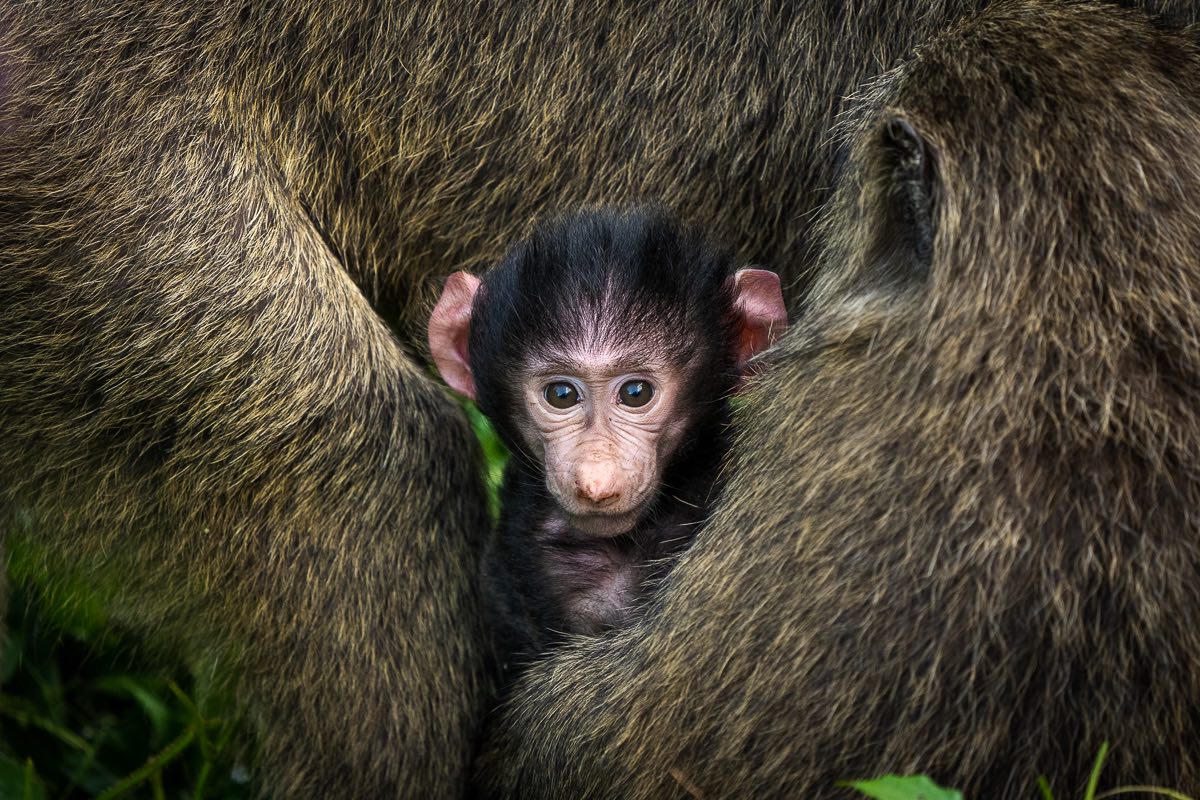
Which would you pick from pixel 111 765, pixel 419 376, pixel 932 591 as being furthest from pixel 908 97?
pixel 111 765

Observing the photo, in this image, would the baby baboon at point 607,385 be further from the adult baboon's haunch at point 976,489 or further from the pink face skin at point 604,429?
the adult baboon's haunch at point 976,489

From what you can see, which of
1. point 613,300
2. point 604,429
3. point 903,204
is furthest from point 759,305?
point 903,204

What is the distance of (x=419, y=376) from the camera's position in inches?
143

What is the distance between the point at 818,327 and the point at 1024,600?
0.66 meters

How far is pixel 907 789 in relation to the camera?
253 cm

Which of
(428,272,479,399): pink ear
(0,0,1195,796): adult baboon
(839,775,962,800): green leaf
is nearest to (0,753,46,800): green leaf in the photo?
(0,0,1195,796): adult baboon

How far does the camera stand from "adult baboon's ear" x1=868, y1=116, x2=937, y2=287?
2.96m

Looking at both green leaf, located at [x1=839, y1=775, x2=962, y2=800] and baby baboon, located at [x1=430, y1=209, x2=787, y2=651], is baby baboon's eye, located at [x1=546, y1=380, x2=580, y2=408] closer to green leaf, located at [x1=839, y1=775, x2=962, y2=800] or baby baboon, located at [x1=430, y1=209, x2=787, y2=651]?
baby baboon, located at [x1=430, y1=209, x2=787, y2=651]

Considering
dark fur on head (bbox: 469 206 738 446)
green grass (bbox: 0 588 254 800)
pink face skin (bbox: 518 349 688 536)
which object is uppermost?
dark fur on head (bbox: 469 206 738 446)

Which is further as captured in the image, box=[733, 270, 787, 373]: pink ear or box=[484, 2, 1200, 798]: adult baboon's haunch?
box=[733, 270, 787, 373]: pink ear

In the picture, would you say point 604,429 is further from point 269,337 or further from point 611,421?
point 269,337

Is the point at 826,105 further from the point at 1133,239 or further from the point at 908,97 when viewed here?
the point at 1133,239

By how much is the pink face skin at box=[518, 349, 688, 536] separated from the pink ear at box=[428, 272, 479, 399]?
280 mm

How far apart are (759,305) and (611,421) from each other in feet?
1.39
